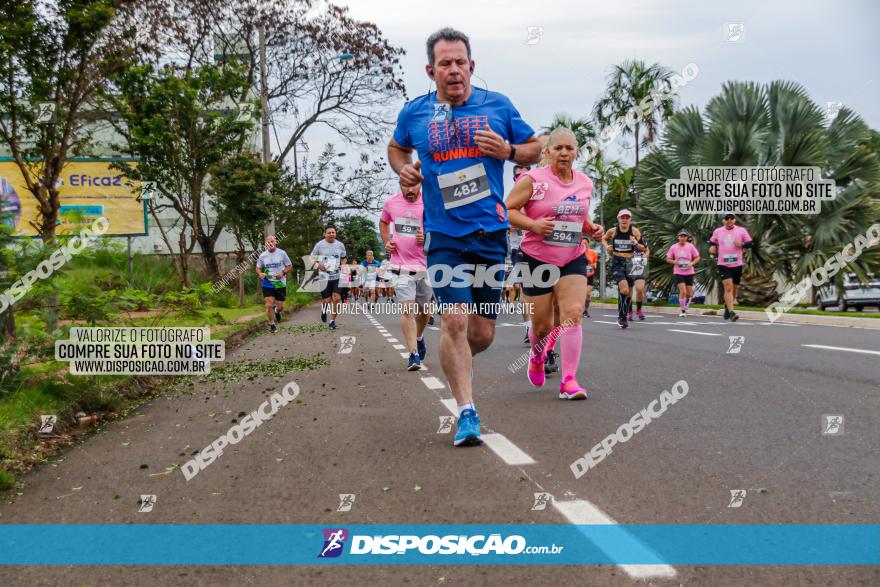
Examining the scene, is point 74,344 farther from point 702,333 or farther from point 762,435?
point 702,333

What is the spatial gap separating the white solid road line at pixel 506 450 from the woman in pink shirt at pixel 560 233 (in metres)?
1.57

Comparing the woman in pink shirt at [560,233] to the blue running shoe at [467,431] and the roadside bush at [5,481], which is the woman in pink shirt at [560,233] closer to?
the blue running shoe at [467,431]

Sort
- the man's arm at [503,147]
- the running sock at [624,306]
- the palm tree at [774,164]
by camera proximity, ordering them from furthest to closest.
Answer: the palm tree at [774,164]
the running sock at [624,306]
the man's arm at [503,147]

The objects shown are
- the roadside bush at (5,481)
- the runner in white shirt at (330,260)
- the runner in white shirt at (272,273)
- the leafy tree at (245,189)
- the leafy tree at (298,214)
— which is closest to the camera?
the roadside bush at (5,481)

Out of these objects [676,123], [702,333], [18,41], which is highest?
[676,123]

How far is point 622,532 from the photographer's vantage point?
3105 millimetres

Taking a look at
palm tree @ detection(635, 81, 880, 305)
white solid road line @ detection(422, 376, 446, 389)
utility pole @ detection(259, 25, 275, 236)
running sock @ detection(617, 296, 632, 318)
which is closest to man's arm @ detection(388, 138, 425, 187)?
white solid road line @ detection(422, 376, 446, 389)

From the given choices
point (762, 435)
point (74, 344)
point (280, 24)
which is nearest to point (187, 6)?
point (280, 24)

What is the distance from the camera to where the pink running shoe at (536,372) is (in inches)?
284

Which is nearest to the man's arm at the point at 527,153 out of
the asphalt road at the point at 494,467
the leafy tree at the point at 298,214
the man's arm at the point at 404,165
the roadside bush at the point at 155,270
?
the man's arm at the point at 404,165

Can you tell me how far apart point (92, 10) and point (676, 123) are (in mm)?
19953

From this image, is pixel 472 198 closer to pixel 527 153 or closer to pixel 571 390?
pixel 527 153

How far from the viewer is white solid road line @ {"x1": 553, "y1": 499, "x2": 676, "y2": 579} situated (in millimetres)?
2711

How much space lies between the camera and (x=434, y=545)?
3.08 m
